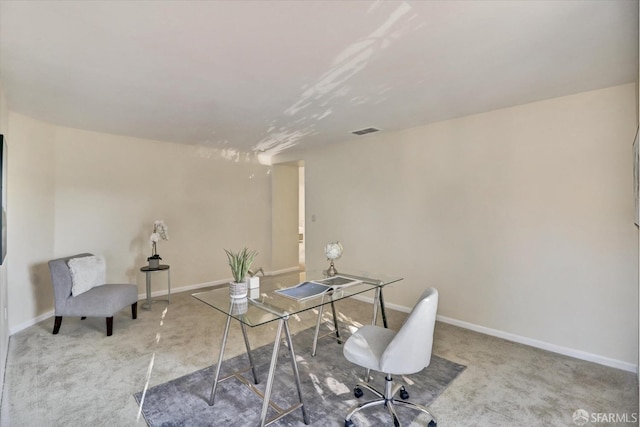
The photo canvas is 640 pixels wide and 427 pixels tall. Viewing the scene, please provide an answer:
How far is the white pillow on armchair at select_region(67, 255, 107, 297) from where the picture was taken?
331 centimetres

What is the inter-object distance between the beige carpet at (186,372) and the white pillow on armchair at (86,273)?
464mm

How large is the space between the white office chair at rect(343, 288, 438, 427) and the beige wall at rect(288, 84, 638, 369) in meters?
1.84

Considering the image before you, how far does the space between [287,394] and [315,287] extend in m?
0.78

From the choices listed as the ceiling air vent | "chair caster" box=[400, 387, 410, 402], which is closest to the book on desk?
"chair caster" box=[400, 387, 410, 402]

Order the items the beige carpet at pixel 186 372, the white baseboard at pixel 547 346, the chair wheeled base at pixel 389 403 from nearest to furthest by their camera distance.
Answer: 1. the chair wheeled base at pixel 389 403
2. the beige carpet at pixel 186 372
3. the white baseboard at pixel 547 346

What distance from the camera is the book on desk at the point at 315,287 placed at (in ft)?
7.30

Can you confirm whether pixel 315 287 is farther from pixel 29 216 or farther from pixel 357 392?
pixel 29 216

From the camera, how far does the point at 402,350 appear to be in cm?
173

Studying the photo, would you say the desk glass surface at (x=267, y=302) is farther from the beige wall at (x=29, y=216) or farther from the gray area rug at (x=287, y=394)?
the beige wall at (x=29, y=216)

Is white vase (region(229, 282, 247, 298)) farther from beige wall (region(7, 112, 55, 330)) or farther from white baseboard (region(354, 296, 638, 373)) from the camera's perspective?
beige wall (region(7, 112, 55, 330))

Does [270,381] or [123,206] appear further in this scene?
[123,206]

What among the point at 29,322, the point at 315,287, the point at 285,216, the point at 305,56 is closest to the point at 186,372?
the point at 315,287

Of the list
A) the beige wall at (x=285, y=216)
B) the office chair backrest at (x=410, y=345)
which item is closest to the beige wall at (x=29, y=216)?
the beige wall at (x=285, y=216)

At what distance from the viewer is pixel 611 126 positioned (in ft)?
8.76
